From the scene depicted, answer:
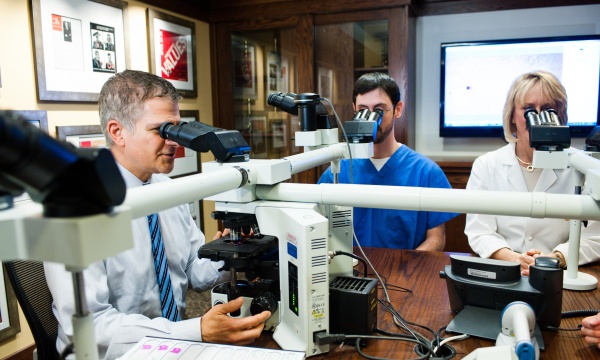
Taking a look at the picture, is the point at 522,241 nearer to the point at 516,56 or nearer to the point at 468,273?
the point at 468,273

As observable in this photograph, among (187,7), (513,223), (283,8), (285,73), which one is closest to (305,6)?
(283,8)

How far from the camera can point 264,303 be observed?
1108 millimetres

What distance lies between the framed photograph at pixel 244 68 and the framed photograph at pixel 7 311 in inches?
85.0

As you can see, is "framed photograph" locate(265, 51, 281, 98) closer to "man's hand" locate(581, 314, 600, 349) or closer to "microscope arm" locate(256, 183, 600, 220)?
"microscope arm" locate(256, 183, 600, 220)

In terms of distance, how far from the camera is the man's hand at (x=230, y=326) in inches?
42.3

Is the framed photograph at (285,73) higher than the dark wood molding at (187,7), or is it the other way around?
the dark wood molding at (187,7)

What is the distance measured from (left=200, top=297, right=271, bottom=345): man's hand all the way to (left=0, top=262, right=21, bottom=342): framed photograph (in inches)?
63.8

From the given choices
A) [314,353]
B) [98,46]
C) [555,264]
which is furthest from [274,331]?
[98,46]

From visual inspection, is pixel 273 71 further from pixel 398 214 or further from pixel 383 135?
pixel 398 214

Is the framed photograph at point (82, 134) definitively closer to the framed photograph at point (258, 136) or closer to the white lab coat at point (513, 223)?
the framed photograph at point (258, 136)

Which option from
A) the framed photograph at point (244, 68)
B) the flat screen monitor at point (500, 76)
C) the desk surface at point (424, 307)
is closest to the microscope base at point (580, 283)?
the desk surface at point (424, 307)

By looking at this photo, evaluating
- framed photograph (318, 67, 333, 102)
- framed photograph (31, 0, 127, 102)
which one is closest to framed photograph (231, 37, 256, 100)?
framed photograph (318, 67, 333, 102)

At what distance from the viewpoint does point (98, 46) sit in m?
2.68

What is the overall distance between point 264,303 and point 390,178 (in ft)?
4.10
